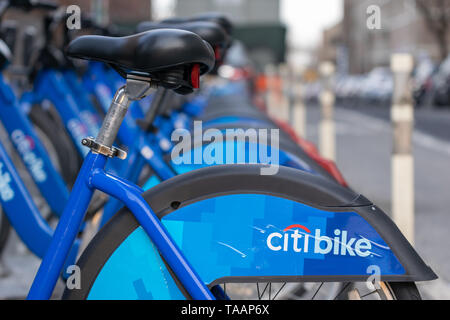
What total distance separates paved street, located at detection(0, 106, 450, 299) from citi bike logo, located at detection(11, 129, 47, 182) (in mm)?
570

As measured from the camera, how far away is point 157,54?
1.69 m

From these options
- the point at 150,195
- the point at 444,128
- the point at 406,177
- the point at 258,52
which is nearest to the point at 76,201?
the point at 150,195

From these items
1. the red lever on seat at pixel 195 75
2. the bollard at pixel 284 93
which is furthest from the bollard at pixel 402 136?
the bollard at pixel 284 93

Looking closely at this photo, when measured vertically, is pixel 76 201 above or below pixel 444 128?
below

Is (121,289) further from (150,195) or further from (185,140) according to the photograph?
(185,140)

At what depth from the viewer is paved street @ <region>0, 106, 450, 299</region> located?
12.6ft

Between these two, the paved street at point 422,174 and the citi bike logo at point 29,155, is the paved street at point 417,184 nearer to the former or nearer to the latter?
the paved street at point 422,174

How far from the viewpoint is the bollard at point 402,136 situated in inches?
165

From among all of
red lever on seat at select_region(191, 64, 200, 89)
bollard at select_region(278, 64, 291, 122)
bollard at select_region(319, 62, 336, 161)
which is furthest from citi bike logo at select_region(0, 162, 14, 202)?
bollard at select_region(278, 64, 291, 122)

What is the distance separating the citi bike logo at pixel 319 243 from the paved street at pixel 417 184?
801mm

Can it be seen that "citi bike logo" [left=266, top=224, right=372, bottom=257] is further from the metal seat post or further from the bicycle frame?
the metal seat post

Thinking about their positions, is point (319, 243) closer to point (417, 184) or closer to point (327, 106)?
point (417, 184)
